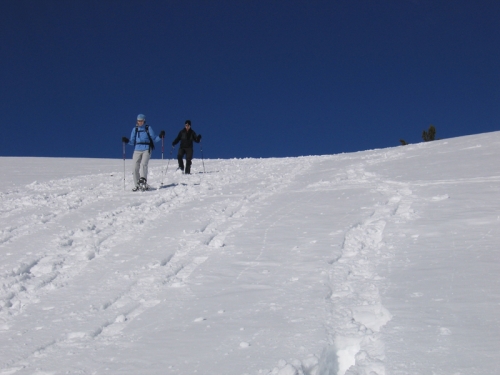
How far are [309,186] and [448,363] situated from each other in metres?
8.64

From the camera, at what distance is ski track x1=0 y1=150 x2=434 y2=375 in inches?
167

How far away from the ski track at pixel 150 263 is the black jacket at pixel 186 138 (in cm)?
407

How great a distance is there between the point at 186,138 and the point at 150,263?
34.9ft

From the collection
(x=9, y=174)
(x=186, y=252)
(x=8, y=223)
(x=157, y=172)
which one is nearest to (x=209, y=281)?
(x=186, y=252)

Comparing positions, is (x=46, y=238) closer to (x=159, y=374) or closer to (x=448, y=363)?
(x=159, y=374)

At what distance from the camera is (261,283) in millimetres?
5621

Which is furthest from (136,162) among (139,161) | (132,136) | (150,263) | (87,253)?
(150,263)

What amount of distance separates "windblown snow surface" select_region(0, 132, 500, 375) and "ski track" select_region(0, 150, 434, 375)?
2 cm

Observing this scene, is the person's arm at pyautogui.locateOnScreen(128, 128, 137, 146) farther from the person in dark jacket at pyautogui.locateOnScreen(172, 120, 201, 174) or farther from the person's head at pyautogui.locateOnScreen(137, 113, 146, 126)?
the person in dark jacket at pyautogui.locateOnScreen(172, 120, 201, 174)

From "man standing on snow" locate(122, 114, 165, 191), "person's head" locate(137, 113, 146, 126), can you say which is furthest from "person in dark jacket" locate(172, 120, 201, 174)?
"person's head" locate(137, 113, 146, 126)

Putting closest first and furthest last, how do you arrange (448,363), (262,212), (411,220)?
(448,363) < (411,220) < (262,212)

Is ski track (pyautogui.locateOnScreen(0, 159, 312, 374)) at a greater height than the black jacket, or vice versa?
the black jacket

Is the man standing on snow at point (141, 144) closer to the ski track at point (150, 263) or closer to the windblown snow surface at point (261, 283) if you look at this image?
the ski track at point (150, 263)

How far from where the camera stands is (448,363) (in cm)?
364
